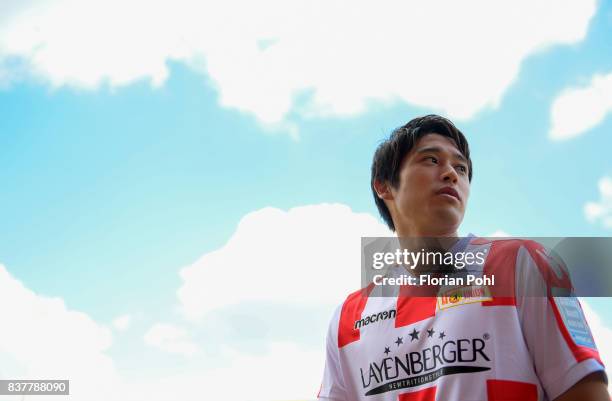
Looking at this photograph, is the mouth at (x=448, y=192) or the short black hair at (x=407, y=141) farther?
the short black hair at (x=407, y=141)

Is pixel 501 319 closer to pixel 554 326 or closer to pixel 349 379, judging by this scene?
pixel 554 326

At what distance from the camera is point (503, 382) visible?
2.44m

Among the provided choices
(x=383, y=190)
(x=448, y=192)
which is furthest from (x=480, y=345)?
(x=383, y=190)

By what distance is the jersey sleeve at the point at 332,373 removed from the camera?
3.23 metres

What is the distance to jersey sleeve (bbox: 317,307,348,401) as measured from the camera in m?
3.23

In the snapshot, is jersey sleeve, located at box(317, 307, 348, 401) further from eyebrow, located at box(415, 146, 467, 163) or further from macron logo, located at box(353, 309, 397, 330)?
eyebrow, located at box(415, 146, 467, 163)

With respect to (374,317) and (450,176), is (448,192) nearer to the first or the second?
(450,176)

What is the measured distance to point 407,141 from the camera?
11.7 ft

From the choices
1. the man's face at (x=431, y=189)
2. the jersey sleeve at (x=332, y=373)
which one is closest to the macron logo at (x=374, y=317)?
the jersey sleeve at (x=332, y=373)

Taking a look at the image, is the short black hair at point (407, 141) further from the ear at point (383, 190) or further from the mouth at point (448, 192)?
the mouth at point (448, 192)

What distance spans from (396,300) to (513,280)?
0.82 m

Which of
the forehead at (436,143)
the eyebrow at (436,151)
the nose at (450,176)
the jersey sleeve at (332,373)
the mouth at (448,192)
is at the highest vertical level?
the forehead at (436,143)

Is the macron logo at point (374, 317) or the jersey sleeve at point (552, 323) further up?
the macron logo at point (374, 317)

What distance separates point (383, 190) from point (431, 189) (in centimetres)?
60
